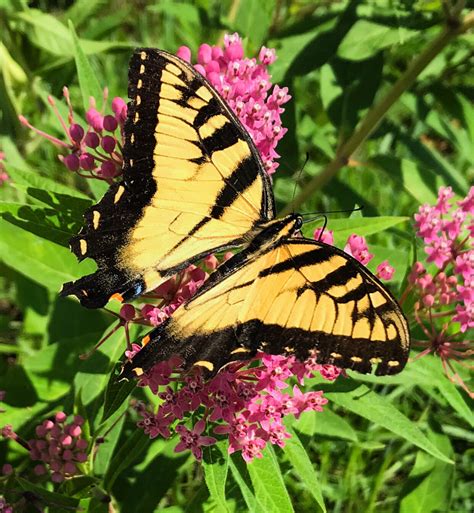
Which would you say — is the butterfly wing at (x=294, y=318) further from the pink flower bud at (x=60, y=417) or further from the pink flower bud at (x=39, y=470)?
the pink flower bud at (x=39, y=470)

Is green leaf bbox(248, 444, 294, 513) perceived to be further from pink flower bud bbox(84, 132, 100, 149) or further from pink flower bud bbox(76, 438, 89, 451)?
pink flower bud bbox(84, 132, 100, 149)

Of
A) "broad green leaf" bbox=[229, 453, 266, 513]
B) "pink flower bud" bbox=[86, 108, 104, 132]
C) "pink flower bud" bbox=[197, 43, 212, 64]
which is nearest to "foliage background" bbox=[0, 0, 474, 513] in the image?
"broad green leaf" bbox=[229, 453, 266, 513]

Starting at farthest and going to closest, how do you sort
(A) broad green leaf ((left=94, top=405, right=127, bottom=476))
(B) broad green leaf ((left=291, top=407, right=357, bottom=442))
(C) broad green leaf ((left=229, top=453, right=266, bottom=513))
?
(B) broad green leaf ((left=291, top=407, right=357, bottom=442))
(A) broad green leaf ((left=94, top=405, right=127, bottom=476))
(C) broad green leaf ((left=229, top=453, right=266, bottom=513))

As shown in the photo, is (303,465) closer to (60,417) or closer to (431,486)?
(60,417)

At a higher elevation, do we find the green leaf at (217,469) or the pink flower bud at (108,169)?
the pink flower bud at (108,169)

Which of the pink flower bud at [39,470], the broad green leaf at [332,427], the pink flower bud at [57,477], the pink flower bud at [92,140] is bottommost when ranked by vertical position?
the pink flower bud at [57,477]

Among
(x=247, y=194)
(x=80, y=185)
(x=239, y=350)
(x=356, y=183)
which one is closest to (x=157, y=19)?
(x=80, y=185)

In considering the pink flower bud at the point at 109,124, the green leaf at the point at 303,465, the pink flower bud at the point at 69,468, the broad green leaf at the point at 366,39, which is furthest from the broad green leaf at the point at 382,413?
the broad green leaf at the point at 366,39
